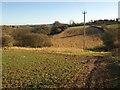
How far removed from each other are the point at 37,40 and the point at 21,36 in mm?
3937

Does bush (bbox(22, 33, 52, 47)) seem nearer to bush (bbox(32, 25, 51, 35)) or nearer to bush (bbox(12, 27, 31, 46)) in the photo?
bush (bbox(12, 27, 31, 46))

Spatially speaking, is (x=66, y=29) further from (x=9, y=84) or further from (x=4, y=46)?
(x=9, y=84)

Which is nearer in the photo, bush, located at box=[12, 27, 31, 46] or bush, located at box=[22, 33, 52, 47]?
bush, located at box=[22, 33, 52, 47]

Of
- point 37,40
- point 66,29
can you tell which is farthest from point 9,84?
point 66,29

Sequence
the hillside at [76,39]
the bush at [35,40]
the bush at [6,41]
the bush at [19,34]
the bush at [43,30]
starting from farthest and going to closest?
1. the bush at [43,30]
2. the hillside at [76,39]
3. the bush at [19,34]
4. the bush at [35,40]
5. the bush at [6,41]

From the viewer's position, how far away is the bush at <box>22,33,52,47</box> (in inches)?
1966

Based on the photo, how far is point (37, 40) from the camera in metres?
49.9

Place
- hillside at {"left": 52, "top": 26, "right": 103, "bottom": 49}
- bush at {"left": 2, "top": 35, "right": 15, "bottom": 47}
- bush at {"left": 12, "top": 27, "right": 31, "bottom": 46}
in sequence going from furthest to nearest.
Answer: hillside at {"left": 52, "top": 26, "right": 103, "bottom": 49}, bush at {"left": 12, "top": 27, "right": 31, "bottom": 46}, bush at {"left": 2, "top": 35, "right": 15, "bottom": 47}

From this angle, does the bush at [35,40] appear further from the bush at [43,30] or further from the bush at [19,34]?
the bush at [43,30]

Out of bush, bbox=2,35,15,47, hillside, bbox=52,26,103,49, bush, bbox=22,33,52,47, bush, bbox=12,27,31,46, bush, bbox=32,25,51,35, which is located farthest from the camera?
bush, bbox=32,25,51,35

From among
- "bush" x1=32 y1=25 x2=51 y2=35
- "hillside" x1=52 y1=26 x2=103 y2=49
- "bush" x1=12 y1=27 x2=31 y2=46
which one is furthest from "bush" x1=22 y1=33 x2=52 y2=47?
"bush" x1=32 y1=25 x2=51 y2=35

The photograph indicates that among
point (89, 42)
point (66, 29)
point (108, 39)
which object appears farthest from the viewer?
point (66, 29)

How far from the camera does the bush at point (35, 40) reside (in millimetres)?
49938

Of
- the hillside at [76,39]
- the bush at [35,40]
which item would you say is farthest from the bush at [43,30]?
the bush at [35,40]
